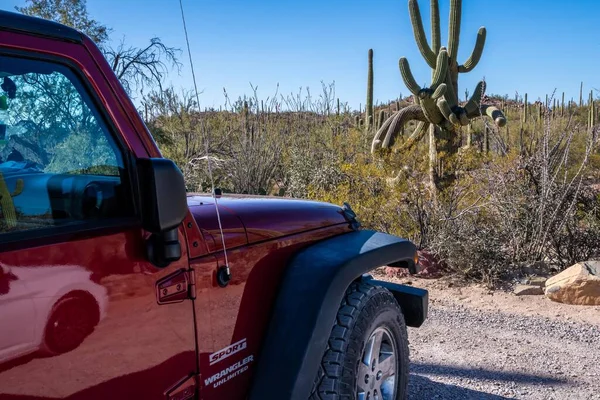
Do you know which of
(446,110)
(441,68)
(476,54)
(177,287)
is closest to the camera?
(177,287)

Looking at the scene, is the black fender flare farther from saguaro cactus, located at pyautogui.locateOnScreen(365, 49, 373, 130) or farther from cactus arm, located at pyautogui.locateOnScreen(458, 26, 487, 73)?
saguaro cactus, located at pyautogui.locateOnScreen(365, 49, 373, 130)

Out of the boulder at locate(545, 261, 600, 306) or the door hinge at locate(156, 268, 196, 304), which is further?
the boulder at locate(545, 261, 600, 306)

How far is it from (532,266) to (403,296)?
415 cm

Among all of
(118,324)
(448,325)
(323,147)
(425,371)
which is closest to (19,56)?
(118,324)

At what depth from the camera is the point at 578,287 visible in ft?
20.1

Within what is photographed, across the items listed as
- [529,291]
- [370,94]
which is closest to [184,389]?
[529,291]

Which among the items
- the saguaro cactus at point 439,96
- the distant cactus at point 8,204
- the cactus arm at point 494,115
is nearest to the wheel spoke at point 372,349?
the distant cactus at point 8,204

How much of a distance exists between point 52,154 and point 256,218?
1020mm

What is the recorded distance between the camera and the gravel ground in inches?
162

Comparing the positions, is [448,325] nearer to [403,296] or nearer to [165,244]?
[403,296]

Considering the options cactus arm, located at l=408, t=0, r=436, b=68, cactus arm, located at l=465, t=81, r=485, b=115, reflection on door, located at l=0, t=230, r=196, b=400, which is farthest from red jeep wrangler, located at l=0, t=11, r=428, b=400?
cactus arm, located at l=408, t=0, r=436, b=68

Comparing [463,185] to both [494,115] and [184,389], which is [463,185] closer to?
[494,115]

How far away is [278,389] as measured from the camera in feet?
7.77

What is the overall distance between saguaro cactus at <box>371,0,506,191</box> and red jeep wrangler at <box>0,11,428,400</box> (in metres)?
8.13
